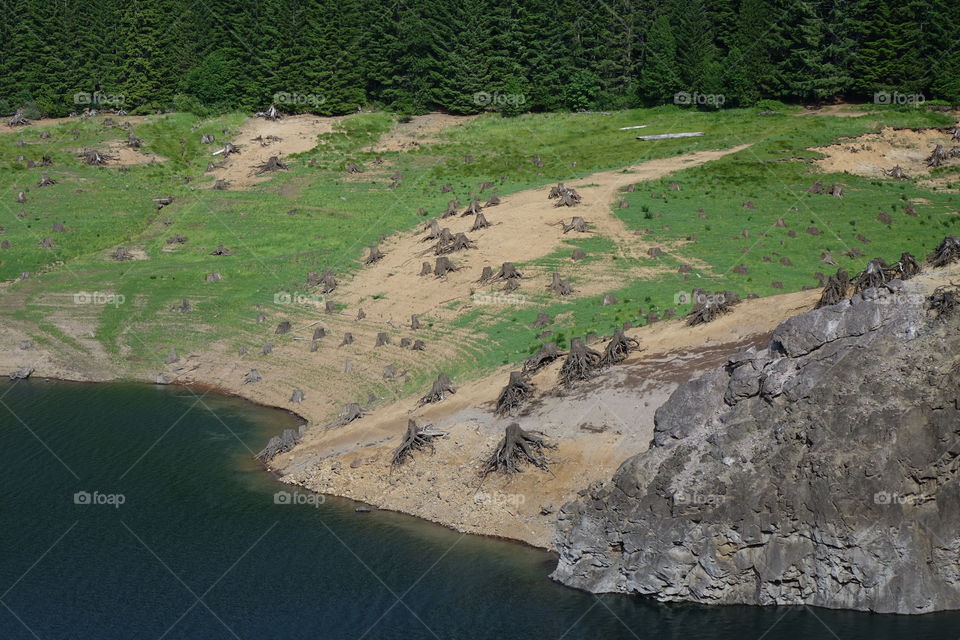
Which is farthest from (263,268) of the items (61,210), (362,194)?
(61,210)

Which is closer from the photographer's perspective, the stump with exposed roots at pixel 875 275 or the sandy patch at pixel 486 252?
the stump with exposed roots at pixel 875 275

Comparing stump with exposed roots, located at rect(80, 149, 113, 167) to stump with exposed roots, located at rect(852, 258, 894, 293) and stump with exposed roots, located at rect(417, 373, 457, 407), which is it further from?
stump with exposed roots, located at rect(852, 258, 894, 293)

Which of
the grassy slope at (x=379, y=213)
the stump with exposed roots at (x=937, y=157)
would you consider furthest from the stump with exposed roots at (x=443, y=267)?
the stump with exposed roots at (x=937, y=157)

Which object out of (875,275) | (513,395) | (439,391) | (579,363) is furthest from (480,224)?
(875,275)

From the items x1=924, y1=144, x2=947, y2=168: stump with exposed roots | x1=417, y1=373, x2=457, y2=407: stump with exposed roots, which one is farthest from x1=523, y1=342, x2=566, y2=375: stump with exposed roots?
x1=924, y1=144, x2=947, y2=168: stump with exposed roots

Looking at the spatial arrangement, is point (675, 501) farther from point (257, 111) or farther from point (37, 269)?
point (257, 111)

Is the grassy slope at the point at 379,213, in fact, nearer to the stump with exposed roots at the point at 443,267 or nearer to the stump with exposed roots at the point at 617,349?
the stump with exposed roots at the point at 443,267

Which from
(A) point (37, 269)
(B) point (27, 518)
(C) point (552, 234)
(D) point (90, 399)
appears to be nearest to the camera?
(B) point (27, 518)
